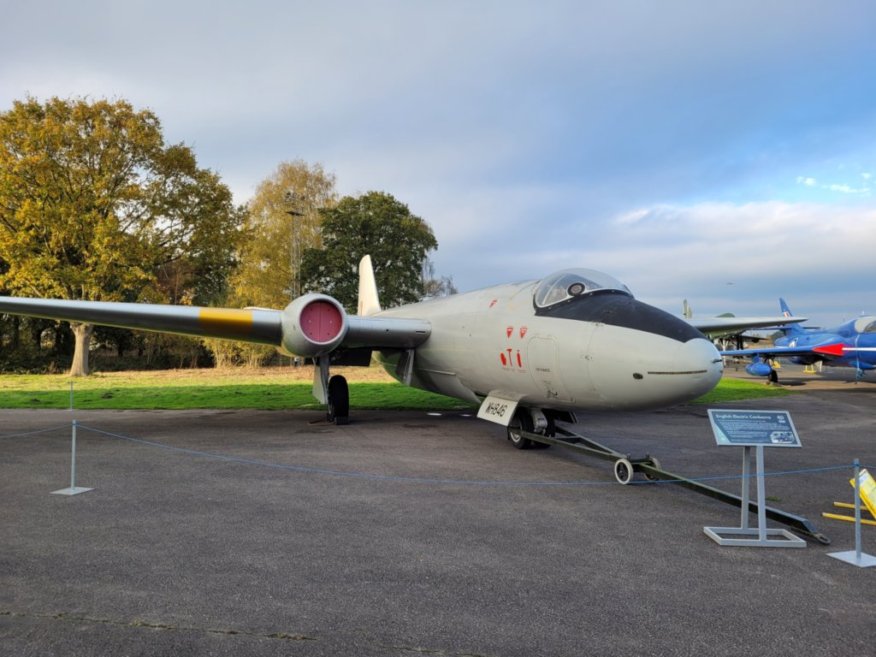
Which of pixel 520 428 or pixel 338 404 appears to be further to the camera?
pixel 338 404

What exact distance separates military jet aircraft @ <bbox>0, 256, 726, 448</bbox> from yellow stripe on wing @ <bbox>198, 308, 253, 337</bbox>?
17 mm

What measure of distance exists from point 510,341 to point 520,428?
5.35ft

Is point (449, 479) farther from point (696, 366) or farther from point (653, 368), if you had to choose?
point (696, 366)

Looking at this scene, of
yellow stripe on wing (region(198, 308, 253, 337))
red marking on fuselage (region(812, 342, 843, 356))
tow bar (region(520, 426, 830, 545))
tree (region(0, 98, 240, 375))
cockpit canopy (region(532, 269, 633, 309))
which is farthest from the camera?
tree (region(0, 98, 240, 375))

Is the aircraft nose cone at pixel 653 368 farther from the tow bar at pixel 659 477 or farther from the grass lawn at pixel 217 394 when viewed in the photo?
the grass lawn at pixel 217 394

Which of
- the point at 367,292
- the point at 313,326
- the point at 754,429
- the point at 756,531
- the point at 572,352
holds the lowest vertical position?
the point at 756,531

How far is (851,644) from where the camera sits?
269 centimetres

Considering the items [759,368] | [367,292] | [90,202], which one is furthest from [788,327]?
[90,202]

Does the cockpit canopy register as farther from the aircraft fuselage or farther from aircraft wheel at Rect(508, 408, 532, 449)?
aircraft wheel at Rect(508, 408, 532, 449)

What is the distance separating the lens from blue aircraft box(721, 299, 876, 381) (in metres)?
18.6

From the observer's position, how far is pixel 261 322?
29.4ft

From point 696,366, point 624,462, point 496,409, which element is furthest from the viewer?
point 496,409

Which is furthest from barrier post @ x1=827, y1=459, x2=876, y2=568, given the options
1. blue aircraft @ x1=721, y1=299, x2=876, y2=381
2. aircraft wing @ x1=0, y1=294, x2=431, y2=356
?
blue aircraft @ x1=721, y1=299, x2=876, y2=381

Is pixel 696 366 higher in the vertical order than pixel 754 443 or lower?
higher
